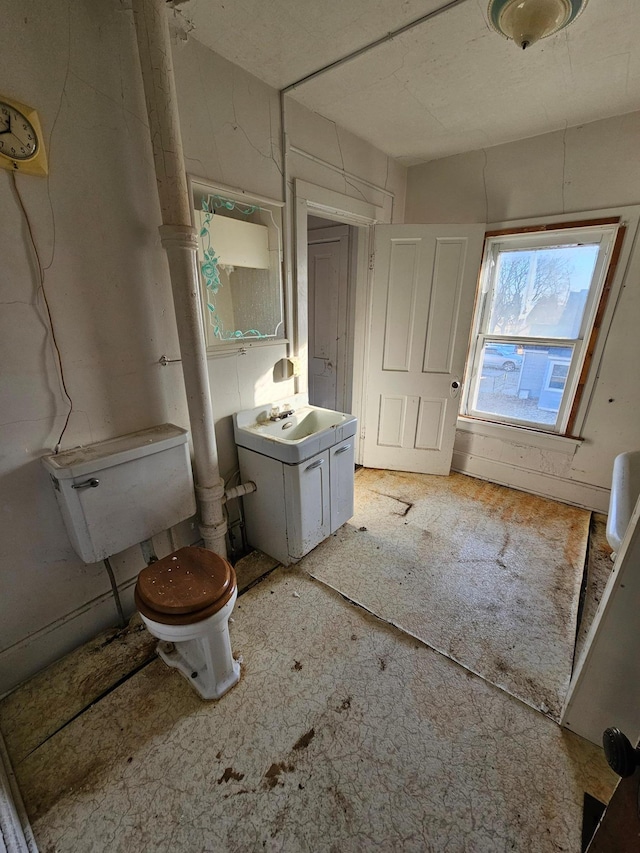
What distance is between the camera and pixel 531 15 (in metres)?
1.17

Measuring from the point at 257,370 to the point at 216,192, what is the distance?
87 centimetres

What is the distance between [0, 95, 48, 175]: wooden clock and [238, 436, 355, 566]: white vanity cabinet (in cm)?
138

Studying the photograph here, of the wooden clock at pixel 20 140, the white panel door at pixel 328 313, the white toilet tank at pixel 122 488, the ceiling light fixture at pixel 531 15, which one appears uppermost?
the ceiling light fixture at pixel 531 15

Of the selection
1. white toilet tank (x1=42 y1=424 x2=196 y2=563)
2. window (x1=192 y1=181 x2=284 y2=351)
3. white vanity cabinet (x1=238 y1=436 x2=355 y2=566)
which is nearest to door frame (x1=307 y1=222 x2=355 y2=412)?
window (x1=192 y1=181 x2=284 y2=351)

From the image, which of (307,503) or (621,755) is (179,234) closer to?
(307,503)

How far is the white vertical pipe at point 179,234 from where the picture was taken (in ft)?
3.88

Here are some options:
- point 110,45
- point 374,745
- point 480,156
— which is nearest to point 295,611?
point 374,745

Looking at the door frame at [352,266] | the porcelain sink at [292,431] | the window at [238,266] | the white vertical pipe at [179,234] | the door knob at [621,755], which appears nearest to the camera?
the door knob at [621,755]

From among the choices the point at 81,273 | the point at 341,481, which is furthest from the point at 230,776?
the point at 81,273

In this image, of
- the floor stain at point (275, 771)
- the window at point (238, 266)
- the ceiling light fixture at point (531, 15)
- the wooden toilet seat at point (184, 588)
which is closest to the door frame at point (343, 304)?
the window at point (238, 266)

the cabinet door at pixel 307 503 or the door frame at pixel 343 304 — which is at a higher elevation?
the door frame at pixel 343 304

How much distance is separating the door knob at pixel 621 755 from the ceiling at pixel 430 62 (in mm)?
2145

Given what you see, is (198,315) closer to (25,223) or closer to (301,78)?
(25,223)

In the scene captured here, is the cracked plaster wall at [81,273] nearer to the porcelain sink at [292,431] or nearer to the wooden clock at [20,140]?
the wooden clock at [20,140]
